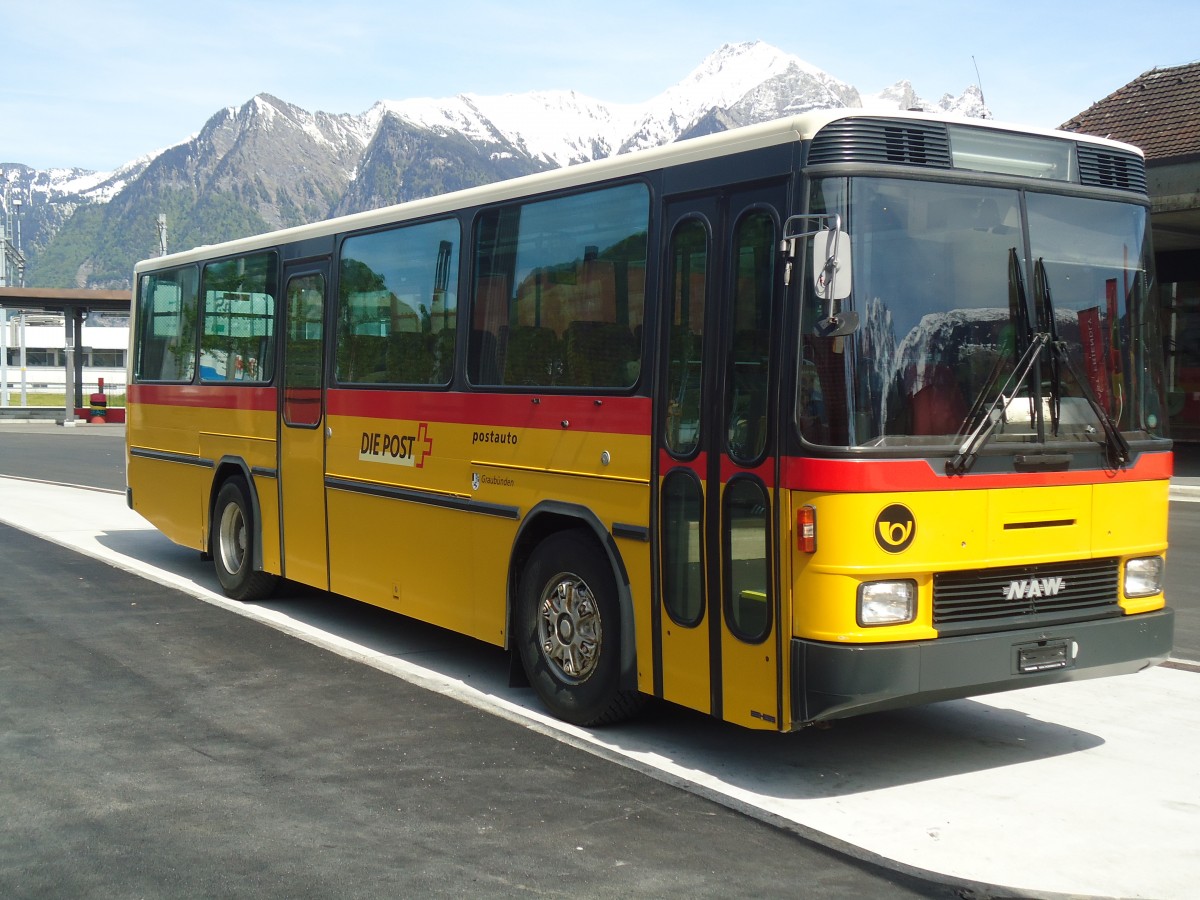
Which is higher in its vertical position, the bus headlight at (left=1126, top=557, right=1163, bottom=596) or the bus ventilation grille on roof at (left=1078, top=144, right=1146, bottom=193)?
the bus ventilation grille on roof at (left=1078, top=144, right=1146, bottom=193)

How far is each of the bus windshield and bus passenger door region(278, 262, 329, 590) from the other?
5.05m

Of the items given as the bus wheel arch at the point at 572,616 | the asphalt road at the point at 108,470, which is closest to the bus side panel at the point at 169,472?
the bus wheel arch at the point at 572,616

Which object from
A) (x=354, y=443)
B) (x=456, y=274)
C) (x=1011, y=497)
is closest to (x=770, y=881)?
(x=1011, y=497)

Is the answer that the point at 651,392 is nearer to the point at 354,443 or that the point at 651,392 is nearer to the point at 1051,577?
the point at 1051,577

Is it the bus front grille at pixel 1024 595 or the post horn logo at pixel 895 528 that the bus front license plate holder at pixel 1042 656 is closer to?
the bus front grille at pixel 1024 595

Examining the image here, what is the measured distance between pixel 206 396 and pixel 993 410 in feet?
25.1

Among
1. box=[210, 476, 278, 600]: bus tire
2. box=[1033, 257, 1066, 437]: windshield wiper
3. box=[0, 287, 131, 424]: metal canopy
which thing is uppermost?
box=[0, 287, 131, 424]: metal canopy

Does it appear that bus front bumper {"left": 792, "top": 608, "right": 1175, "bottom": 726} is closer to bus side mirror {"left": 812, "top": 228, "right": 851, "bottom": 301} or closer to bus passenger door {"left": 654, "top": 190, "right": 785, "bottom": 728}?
bus passenger door {"left": 654, "top": 190, "right": 785, "bottom": 728}

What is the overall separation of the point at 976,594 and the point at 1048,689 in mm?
2457

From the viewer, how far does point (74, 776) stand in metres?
6.11

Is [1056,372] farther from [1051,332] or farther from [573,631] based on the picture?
[573,631]

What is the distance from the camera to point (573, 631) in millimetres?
7141

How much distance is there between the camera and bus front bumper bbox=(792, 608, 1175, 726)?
5.61 meters

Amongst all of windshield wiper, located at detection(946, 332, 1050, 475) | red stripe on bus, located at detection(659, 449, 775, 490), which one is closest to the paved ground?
red stripe on bus, located at detection(659, 449, 775, 490)
